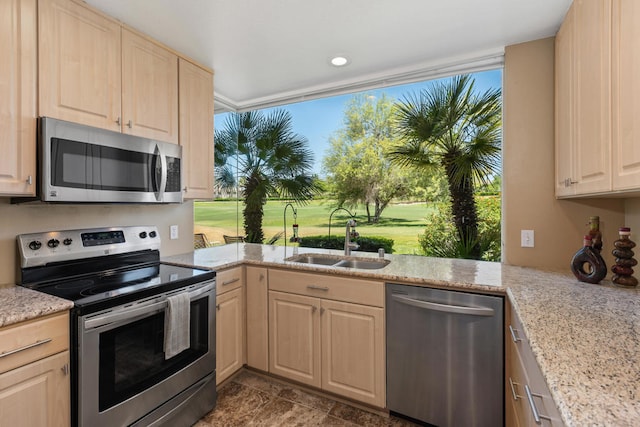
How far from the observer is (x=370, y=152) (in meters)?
2.97

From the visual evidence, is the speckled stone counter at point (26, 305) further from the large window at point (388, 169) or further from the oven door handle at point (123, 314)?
the large window at point (388, 169)

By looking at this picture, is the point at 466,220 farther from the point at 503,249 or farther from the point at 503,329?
the point at 503,329

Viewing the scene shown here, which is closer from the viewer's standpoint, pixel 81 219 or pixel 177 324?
pixel 177 324

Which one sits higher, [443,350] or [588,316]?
[588,316]

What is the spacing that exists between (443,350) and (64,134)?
2.27 meters

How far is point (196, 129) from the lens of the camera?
2.39 metres

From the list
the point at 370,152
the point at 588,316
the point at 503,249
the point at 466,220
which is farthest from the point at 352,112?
the point at 588,316

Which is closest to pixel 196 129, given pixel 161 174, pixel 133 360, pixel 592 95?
pixel 161 174

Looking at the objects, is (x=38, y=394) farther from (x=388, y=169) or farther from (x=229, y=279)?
(x=388, y=169)

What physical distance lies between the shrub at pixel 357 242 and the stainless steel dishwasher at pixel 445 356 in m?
1.16

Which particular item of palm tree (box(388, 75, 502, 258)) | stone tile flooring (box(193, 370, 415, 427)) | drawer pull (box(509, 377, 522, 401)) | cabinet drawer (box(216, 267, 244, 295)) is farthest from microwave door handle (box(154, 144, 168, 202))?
drawer pull (box(509, 377, 522, 401))

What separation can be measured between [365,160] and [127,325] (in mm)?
2307

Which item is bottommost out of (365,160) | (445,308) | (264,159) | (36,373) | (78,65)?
(36,373)

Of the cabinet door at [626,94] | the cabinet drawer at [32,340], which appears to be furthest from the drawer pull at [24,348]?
the cabinet door at [626,94]
